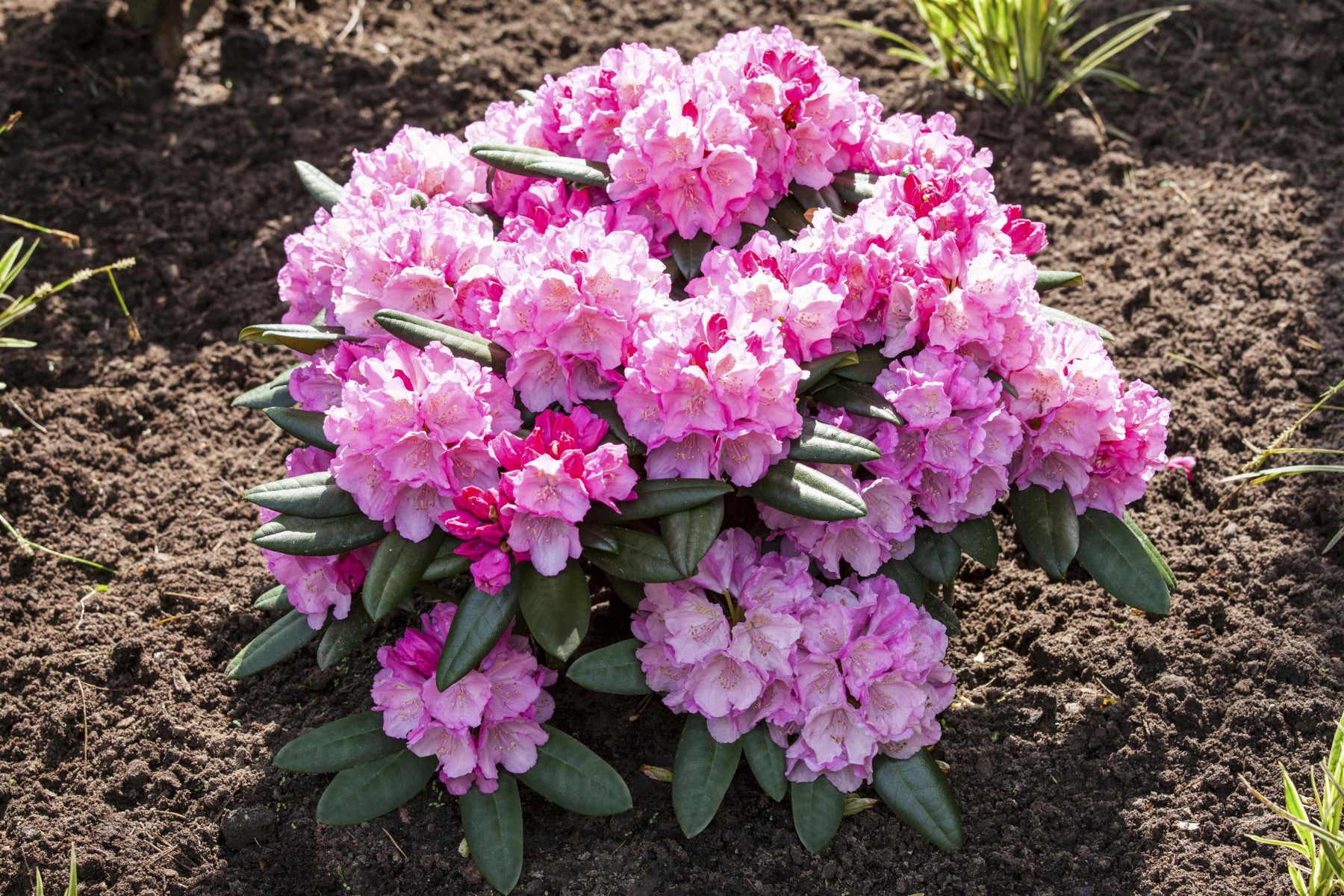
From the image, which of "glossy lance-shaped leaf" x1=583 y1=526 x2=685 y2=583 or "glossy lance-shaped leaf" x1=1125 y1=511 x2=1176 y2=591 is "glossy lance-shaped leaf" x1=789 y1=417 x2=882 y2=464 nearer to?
"glossy lance-shaped leaf" x1=583 y1=526 x2=685 y2=583

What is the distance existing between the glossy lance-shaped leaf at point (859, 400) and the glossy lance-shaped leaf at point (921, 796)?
0.59 meters

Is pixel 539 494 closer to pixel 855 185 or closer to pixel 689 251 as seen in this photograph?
pixel 689 251

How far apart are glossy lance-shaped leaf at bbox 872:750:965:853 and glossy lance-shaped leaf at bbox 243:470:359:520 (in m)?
0.99

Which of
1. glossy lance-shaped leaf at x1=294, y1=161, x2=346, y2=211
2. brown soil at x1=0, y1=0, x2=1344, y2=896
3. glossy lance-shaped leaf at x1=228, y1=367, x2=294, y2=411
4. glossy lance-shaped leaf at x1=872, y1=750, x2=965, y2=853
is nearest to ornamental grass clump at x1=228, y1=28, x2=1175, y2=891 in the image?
glossy lance-shaped leaf at x1=872, y1=750, x2=965, y2=853

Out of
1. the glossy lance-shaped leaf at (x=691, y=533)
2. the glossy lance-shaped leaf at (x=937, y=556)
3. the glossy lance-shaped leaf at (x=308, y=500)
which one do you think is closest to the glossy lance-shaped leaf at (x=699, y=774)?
the glossy lance-shaped leaf at (x=691, y=533)

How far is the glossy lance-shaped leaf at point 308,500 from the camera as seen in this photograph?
1.89 metres

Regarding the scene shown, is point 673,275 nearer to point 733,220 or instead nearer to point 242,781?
point 733,220

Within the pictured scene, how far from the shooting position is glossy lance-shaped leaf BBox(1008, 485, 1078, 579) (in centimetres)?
202

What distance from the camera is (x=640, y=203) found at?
2.16m

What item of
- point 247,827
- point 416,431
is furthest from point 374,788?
point 416,431

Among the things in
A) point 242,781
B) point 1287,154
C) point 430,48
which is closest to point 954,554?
point 242,781

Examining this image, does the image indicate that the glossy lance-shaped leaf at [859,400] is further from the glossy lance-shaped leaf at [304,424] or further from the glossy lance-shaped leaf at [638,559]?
the glossy lance-shaped leaf at [304,424]

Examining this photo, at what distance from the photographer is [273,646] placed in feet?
6.92

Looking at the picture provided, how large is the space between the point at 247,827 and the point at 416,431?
89cm
